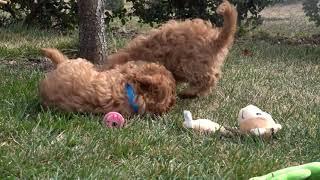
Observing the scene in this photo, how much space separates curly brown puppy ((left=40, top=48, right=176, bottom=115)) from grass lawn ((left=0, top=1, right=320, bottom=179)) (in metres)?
0.10

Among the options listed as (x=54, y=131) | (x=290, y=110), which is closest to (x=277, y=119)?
(x=290, y=110)

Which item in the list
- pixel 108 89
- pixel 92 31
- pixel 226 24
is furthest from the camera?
pixel 92 31

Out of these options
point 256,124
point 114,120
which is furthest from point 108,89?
point 256,124

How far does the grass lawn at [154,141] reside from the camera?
258 centimetres

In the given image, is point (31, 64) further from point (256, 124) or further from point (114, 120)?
point (256, 124)

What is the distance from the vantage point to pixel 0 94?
3861 millimetres

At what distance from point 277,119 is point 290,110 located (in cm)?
29

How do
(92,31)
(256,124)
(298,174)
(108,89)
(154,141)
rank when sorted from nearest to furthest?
1. (298,174)
2. (154,141)
3. (256,124)
4. (108,89)
5. (92,31)

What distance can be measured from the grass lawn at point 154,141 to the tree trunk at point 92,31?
70cm

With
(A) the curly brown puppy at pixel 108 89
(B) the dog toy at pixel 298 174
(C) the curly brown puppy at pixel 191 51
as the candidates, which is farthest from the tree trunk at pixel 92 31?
(B) the dog toy at pixel 298 174

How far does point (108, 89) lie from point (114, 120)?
0.33 metres

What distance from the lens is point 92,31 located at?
535cm

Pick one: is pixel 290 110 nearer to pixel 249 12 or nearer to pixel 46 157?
pixel 46 157

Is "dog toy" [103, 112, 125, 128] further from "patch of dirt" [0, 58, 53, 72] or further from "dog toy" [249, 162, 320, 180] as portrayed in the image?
"patch of dirt" [0, 58, 53, 72]
